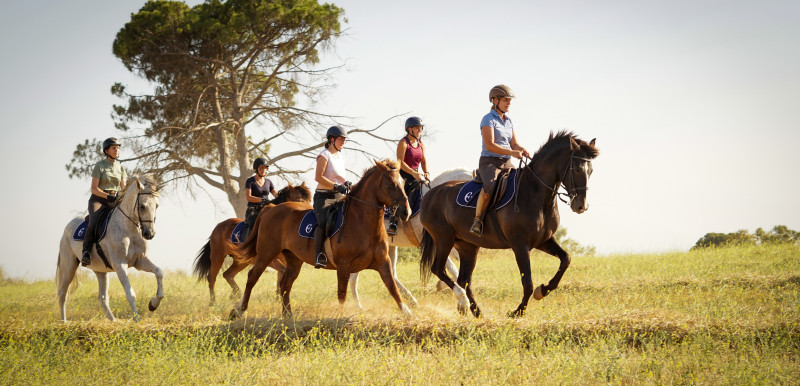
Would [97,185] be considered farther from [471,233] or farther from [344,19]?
[344,19]

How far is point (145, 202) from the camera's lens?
1064 centimetres

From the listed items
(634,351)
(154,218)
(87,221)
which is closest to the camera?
(634,351)

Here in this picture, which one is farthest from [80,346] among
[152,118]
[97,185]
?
[152,118]

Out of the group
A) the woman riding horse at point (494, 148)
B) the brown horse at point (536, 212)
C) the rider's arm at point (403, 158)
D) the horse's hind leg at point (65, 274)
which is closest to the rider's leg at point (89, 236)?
the horse's hind leg at point (65, 274)

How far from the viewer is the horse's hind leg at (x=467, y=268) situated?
900cm

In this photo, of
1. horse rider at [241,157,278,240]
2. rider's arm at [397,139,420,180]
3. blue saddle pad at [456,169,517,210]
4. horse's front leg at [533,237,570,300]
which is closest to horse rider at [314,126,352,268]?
rider's arm at [397,139,420,180]

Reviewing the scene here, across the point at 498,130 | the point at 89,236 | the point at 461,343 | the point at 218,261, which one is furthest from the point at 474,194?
the point at 89,236

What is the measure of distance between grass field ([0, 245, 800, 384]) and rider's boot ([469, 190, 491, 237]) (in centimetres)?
123

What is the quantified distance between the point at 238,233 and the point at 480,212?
562 centimetres

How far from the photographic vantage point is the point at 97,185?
11055 millimetres

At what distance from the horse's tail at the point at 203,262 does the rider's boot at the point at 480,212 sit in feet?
21.7

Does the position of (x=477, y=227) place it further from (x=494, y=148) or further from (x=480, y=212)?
(x=494, y=148)

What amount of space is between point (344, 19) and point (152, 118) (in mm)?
7897

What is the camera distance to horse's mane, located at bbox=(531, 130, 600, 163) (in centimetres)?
813
